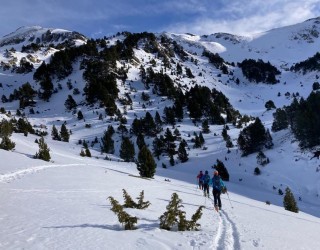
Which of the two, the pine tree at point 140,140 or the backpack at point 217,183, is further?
the pine tree at point 140,140

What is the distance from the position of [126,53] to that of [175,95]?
3202cm

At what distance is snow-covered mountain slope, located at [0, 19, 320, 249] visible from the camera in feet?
32.9

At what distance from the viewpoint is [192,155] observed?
249 ft

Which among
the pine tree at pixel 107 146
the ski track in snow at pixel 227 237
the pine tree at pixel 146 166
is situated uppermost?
the ski track in snow at pixel 227 237

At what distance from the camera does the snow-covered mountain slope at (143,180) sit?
1002cm

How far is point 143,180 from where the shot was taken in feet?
109

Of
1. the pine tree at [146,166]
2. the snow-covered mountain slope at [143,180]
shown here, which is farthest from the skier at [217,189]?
the pine tree at [146,166]

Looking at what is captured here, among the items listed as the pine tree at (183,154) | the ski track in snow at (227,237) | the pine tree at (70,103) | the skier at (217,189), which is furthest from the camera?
the pine tree at (70,103)

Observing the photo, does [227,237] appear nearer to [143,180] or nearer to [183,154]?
[143,180]

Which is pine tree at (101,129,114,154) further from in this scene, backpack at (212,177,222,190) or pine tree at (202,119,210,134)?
backpack at (212,177,222,190)

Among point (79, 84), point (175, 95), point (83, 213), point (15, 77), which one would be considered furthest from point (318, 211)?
point (15, 77)

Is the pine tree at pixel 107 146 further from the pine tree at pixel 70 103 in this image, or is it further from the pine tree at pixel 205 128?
the pine tree at pixel 70 103

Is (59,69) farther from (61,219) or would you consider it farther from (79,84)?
(61,219)

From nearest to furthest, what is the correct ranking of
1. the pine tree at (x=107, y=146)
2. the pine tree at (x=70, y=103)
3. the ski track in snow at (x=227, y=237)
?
the ski track in snow at (x=227, y=237)
the pine tree at (x=107, y=146)
the pine tree at (x=70, y=103)
